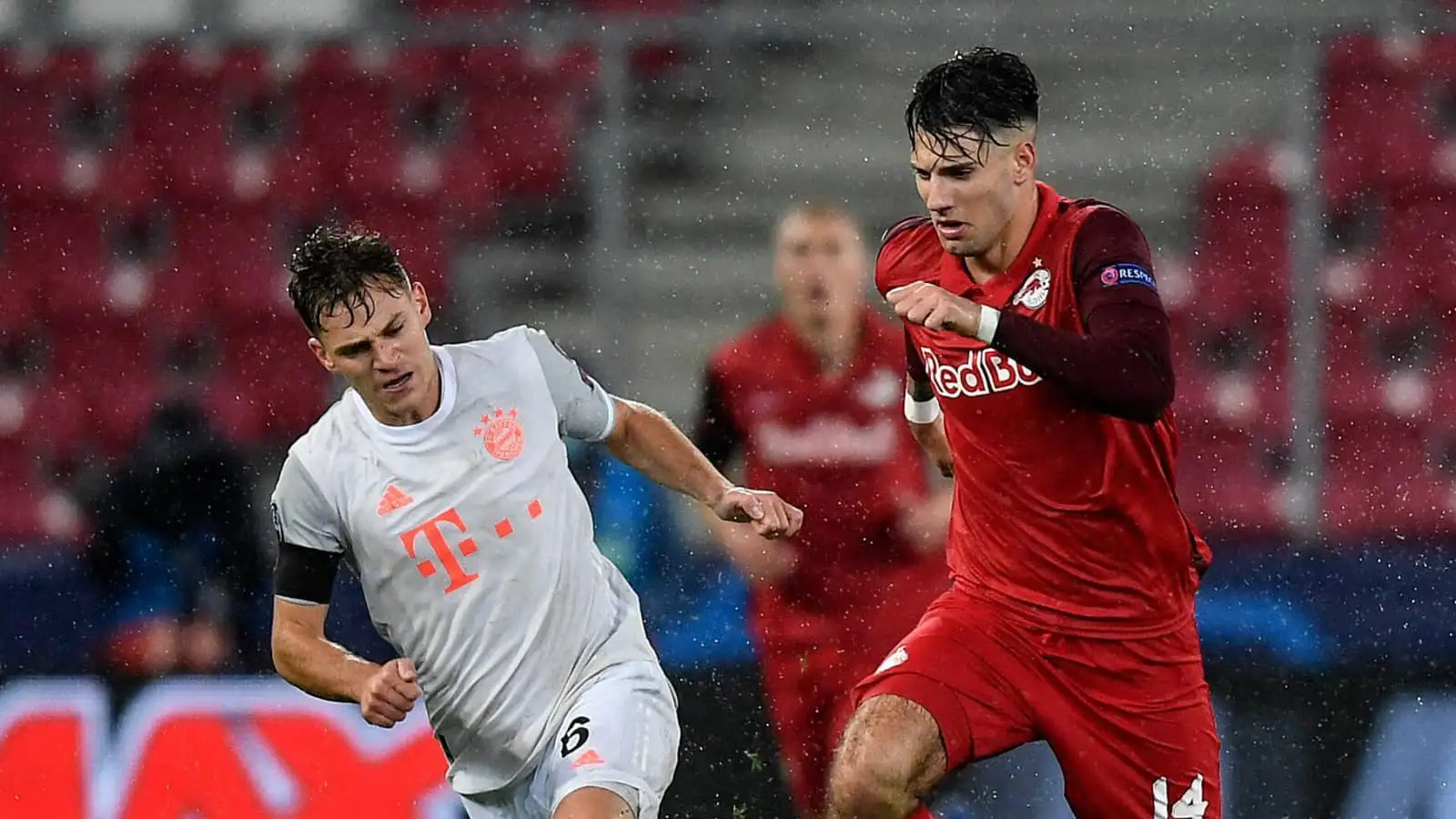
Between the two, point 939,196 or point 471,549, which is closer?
point 939,196

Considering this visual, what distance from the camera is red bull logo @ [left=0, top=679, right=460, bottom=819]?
5941mm

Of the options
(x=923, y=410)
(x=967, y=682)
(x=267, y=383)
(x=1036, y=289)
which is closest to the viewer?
(x=1036, y=289)

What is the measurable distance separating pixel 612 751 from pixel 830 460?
2043 millimetres

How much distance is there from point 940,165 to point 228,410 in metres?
4.90

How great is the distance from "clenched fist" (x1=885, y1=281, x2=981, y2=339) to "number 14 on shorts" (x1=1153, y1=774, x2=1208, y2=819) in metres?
1.02

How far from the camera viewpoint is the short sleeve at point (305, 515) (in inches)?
153

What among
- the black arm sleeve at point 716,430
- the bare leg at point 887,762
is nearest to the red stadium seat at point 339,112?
the black arm sleeve at point 716,430

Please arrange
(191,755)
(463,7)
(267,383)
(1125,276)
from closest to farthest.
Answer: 1. (1125,276)
2. (191,755)
3. (267,383)
4. (463,7)

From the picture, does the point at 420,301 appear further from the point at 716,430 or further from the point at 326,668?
the point at 716,430

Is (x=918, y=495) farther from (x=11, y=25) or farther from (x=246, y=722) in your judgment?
(x=11, y=25)

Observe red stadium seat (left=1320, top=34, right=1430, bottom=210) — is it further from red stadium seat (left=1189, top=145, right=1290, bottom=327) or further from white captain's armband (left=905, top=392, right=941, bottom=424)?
white captain's armband (left=905, top=392, right=941, bottom=424)

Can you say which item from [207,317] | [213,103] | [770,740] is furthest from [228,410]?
[770,740]

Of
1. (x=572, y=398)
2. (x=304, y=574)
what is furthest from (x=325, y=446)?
(x=572, y=398)

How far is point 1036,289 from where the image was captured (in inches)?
146
